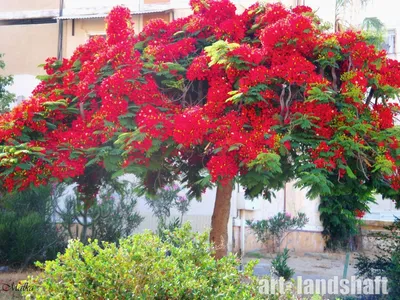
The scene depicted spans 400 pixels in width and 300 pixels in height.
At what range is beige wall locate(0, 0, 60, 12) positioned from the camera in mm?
19250

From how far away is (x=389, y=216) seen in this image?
1970cm

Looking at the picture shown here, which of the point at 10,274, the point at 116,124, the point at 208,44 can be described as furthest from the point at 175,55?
the point at 10,274

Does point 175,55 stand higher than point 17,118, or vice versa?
point 175,55

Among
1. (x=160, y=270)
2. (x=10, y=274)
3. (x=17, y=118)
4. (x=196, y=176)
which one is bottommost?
(x=10, y=274)

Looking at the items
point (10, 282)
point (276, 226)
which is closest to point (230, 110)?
point (10, 282)

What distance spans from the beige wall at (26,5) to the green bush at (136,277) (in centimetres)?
1576

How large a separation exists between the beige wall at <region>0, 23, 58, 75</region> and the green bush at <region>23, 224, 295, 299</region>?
15241mm

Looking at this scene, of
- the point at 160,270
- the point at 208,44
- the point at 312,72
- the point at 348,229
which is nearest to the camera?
the point at 160,270

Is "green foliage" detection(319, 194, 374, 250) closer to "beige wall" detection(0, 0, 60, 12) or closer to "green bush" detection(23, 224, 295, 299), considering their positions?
"beige wall" detection(0, 0, 60, 12)

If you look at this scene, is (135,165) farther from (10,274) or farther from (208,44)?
(10,274)

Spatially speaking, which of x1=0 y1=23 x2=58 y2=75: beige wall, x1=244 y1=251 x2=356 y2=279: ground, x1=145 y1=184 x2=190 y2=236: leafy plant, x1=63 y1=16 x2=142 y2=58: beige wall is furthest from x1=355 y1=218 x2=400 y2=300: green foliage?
x1=0 y1=23 x2=58 y2=75: beige wall

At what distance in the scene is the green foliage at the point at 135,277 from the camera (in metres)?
4.30

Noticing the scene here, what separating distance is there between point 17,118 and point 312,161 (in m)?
3.48

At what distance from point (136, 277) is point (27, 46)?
16.3 m
